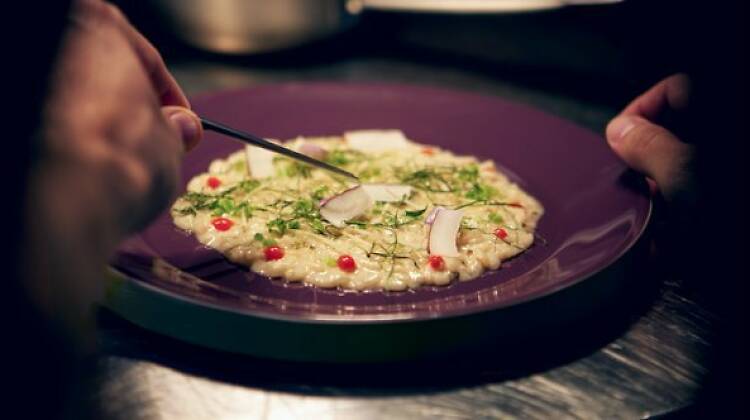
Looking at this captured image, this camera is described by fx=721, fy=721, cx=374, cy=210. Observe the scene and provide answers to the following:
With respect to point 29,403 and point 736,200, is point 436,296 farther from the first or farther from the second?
point 29,403

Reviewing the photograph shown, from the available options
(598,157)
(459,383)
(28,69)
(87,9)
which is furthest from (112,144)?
(598,157)

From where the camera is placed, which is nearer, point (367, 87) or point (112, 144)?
point (112, 144)

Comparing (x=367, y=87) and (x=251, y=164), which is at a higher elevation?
(x=367, y=87)

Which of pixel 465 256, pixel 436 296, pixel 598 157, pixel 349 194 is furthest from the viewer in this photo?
pixel 598 157

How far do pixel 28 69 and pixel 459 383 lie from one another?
2.75 feet

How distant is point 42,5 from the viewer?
48.2 inches

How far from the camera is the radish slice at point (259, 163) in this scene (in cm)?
195

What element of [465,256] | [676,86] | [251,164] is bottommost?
[251,164]

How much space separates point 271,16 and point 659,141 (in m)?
1.64

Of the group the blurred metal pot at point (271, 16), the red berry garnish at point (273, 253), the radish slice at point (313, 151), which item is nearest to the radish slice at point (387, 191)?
the radish slice at point (313, 151)

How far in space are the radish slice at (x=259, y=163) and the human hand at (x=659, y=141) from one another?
0.89 metres

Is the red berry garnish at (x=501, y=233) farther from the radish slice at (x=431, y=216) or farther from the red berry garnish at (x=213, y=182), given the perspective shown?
the red berry garnish at (x=213, y=182)

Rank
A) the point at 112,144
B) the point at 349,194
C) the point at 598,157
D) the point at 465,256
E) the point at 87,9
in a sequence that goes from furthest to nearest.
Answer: the point at 598,157 → the point at 349,194 → the point at 465,256 → the point at 87,9 → the point at 112,144

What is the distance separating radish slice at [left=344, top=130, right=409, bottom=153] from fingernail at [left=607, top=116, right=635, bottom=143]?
0.62 m
